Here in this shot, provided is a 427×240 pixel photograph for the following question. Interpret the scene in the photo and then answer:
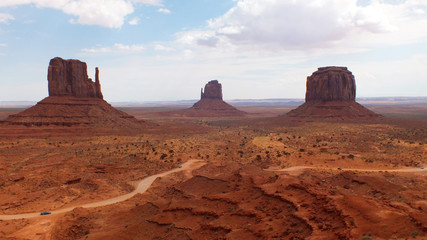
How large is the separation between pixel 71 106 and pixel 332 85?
79.3m

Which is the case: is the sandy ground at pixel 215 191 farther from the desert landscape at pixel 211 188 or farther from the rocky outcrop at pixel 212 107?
the rocky outcrop at pixel 212 107

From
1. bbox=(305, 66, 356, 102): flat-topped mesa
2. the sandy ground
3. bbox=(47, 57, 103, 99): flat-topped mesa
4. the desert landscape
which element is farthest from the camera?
bbox=(305, 66, 356, 102): flat-topped mesa

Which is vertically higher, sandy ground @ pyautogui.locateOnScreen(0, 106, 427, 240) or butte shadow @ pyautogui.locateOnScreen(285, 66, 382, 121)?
butte shadow @ pyautogui.locateOnScreen(285, 66, 382, 121)

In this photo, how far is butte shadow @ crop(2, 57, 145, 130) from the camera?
58.6m

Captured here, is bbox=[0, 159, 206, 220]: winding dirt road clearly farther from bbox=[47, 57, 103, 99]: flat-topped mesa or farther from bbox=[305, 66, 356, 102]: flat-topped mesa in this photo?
bbox=[305, 66, 356, 102]: flat-topped mesa

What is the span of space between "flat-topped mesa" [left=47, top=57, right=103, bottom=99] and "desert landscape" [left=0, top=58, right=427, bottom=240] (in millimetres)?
15676

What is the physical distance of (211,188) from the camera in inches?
817

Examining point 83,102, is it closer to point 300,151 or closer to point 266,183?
point 300,151

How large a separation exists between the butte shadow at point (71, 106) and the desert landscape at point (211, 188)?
6856mm

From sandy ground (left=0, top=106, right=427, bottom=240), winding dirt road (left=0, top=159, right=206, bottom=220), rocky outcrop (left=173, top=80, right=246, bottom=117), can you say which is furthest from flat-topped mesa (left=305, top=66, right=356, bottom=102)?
winding dirt road (left=0, top=159, right=206, bottom=220)

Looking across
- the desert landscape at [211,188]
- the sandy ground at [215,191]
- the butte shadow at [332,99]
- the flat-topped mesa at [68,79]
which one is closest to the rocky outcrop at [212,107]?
the butte shadow at [332,99]

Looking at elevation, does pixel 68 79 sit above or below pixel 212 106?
above

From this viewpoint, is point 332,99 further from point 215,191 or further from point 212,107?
point 215,191

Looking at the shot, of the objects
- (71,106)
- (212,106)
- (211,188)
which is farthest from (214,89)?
(211,188)
